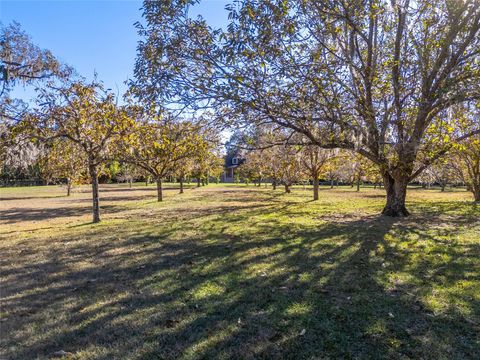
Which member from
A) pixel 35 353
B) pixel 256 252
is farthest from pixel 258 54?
pixel 35 353

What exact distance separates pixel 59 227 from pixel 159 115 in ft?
20.5

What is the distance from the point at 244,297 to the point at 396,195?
10.7 m

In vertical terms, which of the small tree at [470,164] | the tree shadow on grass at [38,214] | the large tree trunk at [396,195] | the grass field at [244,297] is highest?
the small tree at [470,164]

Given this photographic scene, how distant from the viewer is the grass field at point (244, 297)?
335 cm

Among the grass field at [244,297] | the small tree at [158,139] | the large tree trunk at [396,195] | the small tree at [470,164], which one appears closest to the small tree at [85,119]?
the small tree at [158,139]

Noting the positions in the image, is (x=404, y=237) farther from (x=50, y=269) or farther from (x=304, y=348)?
(x=50, y=269)

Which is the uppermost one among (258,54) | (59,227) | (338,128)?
(258,54)

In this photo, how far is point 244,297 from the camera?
459cm

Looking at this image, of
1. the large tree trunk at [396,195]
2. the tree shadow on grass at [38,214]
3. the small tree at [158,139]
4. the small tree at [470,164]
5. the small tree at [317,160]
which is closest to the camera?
the small tree at [158,139]

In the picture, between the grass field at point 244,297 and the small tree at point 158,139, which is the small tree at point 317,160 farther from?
the grass field at point 244,297

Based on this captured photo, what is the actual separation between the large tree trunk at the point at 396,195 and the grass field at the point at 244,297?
162 inches

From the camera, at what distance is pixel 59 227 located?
11.9 m

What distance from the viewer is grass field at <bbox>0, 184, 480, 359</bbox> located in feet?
11.0

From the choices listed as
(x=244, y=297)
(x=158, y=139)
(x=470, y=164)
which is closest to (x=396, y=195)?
(x=158, y=139)
